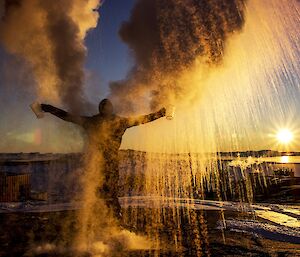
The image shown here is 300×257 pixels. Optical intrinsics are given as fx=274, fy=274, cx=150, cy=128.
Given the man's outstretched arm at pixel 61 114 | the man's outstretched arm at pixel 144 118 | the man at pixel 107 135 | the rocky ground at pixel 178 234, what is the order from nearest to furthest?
the rocky ground at pixel 178 234 → the man at pixel 107 135 → the man's outstretched arm at pixel 61 114 → the man's outstretched arm at pixel 144 118

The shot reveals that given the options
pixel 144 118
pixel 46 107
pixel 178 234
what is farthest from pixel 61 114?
pixel 178 234

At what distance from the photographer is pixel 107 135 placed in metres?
4.61

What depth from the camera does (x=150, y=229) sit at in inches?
196

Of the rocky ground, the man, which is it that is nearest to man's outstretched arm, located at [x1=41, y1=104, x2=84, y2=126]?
the man

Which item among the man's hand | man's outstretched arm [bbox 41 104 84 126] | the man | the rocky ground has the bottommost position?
the rocky ground

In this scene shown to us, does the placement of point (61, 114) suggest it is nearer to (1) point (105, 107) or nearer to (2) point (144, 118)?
(1) point (105, 107)

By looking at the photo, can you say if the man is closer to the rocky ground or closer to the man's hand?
the man's hand

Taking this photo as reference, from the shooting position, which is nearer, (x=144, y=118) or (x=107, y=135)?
(x=107, y=135)

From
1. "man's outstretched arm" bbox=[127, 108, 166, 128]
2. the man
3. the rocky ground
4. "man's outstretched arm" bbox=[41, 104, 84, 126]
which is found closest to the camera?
the rocky ground

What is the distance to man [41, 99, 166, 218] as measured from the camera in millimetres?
4426

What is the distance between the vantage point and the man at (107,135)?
4.43m

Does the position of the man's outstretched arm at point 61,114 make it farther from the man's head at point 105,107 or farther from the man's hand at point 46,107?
the man's head at point 105,107

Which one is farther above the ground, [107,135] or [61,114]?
[61,114]

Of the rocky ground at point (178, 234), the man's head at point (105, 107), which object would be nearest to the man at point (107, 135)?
the man's head at point (105, 107)
